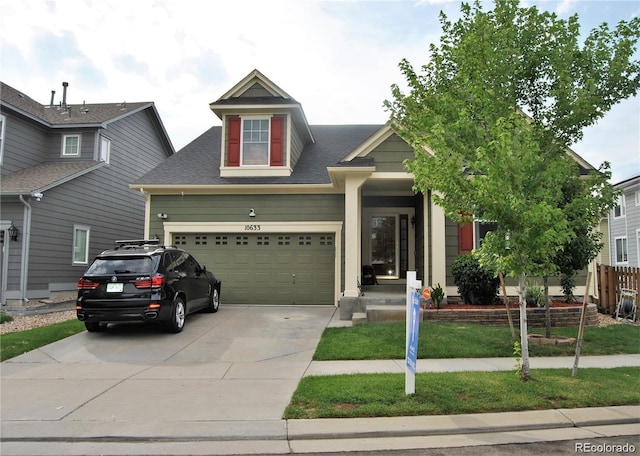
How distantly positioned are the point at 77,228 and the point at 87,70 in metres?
6.20

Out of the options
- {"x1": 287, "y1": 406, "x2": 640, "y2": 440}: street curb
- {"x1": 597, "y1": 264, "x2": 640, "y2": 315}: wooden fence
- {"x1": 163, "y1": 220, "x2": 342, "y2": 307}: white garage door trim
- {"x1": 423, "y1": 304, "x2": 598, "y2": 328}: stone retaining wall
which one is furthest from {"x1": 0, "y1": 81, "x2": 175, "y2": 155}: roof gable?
{"x1": 597, "y1": 264, "x2": 640, "y2": 315}: wooden fence

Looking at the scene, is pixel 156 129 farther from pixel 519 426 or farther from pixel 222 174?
pixel 519 426

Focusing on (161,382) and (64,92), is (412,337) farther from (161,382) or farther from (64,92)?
(64,92)

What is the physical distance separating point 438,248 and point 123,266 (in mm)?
7248

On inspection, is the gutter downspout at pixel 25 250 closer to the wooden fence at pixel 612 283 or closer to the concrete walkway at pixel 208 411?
the concrete walkway at pixel 208 411

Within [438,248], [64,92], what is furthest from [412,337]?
[64,92]

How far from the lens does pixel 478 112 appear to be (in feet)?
21.1

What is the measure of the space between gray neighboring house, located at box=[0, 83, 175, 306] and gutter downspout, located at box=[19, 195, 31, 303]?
1.0 inches

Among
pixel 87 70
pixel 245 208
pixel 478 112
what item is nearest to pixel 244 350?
pixel 478 112

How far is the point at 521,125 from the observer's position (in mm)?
5875

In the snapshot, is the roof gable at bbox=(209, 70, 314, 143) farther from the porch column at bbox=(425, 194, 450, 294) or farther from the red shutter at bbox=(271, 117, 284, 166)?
the porch column at bbox=(425, 194, 450, 294)

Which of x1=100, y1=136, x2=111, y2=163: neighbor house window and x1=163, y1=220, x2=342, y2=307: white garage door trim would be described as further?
x1=100, y1=136, x2=111, y2=163: neighbor house window

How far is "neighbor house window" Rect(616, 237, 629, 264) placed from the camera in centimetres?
2122

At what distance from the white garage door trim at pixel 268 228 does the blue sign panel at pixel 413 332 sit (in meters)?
7.73
